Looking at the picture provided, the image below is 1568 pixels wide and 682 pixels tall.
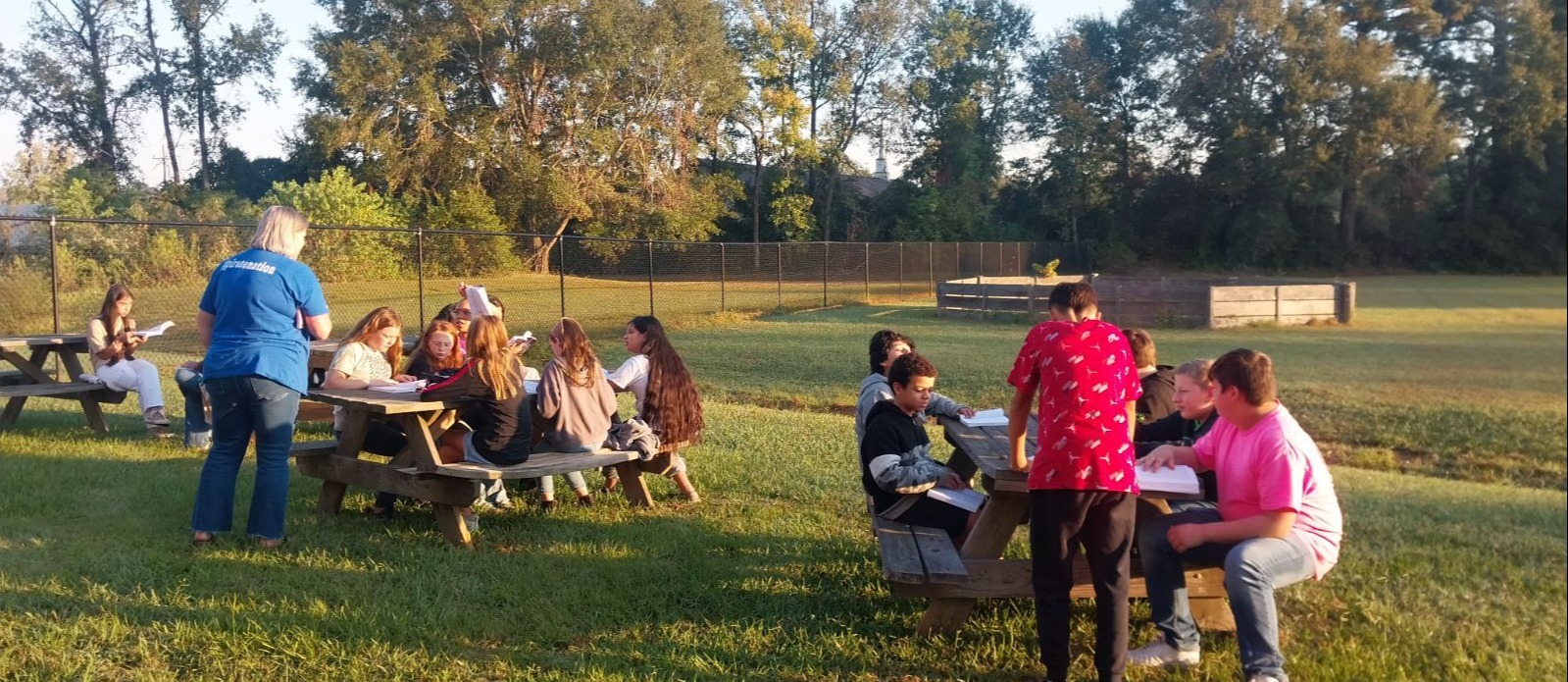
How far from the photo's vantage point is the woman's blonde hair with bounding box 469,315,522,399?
4926 mm

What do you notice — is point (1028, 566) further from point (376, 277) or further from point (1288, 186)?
point (376, 277)

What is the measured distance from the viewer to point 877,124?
29.9 meters

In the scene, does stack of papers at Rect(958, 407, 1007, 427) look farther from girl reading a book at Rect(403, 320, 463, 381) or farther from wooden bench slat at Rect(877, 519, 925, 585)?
girl reading a book at Rect(403, 320, 463, 381)

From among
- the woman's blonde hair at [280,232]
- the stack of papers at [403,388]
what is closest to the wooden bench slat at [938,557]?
the stack of papers at [403,388]

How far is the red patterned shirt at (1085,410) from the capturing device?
125 inches

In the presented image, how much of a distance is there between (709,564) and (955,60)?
74.9 ft

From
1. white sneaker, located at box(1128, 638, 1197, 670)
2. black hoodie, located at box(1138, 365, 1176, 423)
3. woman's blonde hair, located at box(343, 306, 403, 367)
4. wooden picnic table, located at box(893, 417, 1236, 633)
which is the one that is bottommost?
white sneaker, located at box(1128, 638, 1197, 670)

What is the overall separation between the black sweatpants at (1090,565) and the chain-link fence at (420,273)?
9.85 meters

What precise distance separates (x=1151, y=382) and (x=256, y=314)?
4.13 meters

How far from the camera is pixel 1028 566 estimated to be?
358 centimetres

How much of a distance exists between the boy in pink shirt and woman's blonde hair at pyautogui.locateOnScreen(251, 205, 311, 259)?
157 inches

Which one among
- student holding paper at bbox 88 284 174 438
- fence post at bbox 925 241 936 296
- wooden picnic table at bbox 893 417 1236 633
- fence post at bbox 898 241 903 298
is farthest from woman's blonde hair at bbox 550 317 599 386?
fence post at bbox 898 241 903 298

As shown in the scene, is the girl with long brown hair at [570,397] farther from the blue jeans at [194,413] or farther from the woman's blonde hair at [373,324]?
the blue jeans at [194,413]

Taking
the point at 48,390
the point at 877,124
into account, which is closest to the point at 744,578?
the point at 48,390
